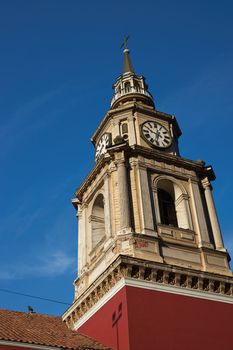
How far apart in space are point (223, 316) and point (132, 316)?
4.29 m

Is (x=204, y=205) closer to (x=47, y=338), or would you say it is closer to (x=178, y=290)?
(x=178, y=290)

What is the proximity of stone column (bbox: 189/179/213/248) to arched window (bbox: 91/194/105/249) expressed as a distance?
4.54 m

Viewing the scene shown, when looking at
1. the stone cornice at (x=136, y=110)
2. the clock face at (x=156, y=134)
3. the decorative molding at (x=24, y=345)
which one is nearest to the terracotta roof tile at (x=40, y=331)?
the decorative molding at (x=24, y=345)

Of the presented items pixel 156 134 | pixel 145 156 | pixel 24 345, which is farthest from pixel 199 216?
pixel 24 345

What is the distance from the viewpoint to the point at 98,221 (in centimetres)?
2684

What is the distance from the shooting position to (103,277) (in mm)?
21609

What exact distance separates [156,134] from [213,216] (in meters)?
5.71

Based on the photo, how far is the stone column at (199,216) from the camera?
24.2 metres

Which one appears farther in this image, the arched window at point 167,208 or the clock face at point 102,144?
the clock face at point 102,144

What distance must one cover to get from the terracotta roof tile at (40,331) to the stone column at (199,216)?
667 cm

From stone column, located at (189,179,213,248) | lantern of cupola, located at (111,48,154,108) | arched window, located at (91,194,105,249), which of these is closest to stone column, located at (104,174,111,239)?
arched window, located at (91,194,105,249)

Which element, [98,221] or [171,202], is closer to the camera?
[171,202]

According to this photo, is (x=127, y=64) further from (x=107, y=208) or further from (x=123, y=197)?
(x=123, y=197)

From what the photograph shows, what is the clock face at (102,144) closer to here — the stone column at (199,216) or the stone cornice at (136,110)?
the stone cornice at (136,110)
